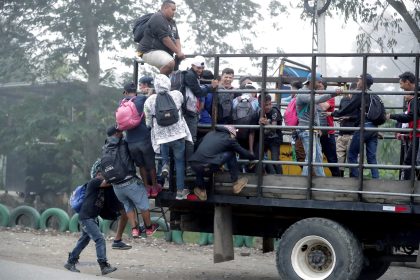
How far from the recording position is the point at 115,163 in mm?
9609

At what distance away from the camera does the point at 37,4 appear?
911 inches

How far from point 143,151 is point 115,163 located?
361 mm

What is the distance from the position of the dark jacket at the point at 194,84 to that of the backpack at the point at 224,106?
0.23m

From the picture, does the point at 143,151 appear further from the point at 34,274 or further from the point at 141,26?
the point at 34,274

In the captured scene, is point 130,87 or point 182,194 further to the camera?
point 130,87

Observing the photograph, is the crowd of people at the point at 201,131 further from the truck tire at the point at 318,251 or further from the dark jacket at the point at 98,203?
the truck tire at the point at 318,251

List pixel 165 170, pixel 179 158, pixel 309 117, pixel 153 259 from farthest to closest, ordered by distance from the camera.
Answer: pixel 153 259 → pixel 165 170 → pixel 179 158 → pixel 309 117

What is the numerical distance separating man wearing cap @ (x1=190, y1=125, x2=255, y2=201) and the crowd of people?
11 mm

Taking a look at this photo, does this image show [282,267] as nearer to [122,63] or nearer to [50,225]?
[50,225]

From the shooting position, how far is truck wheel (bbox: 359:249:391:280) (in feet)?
30.5

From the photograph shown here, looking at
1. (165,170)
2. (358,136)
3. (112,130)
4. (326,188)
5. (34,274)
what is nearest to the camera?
(34,274)

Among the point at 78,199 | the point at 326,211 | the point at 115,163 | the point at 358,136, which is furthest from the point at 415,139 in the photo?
the point at 78,199

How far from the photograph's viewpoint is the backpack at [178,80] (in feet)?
30.8

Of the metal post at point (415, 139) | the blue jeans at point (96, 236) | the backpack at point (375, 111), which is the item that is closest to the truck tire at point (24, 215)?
the blue jeans at point (96, 236)
